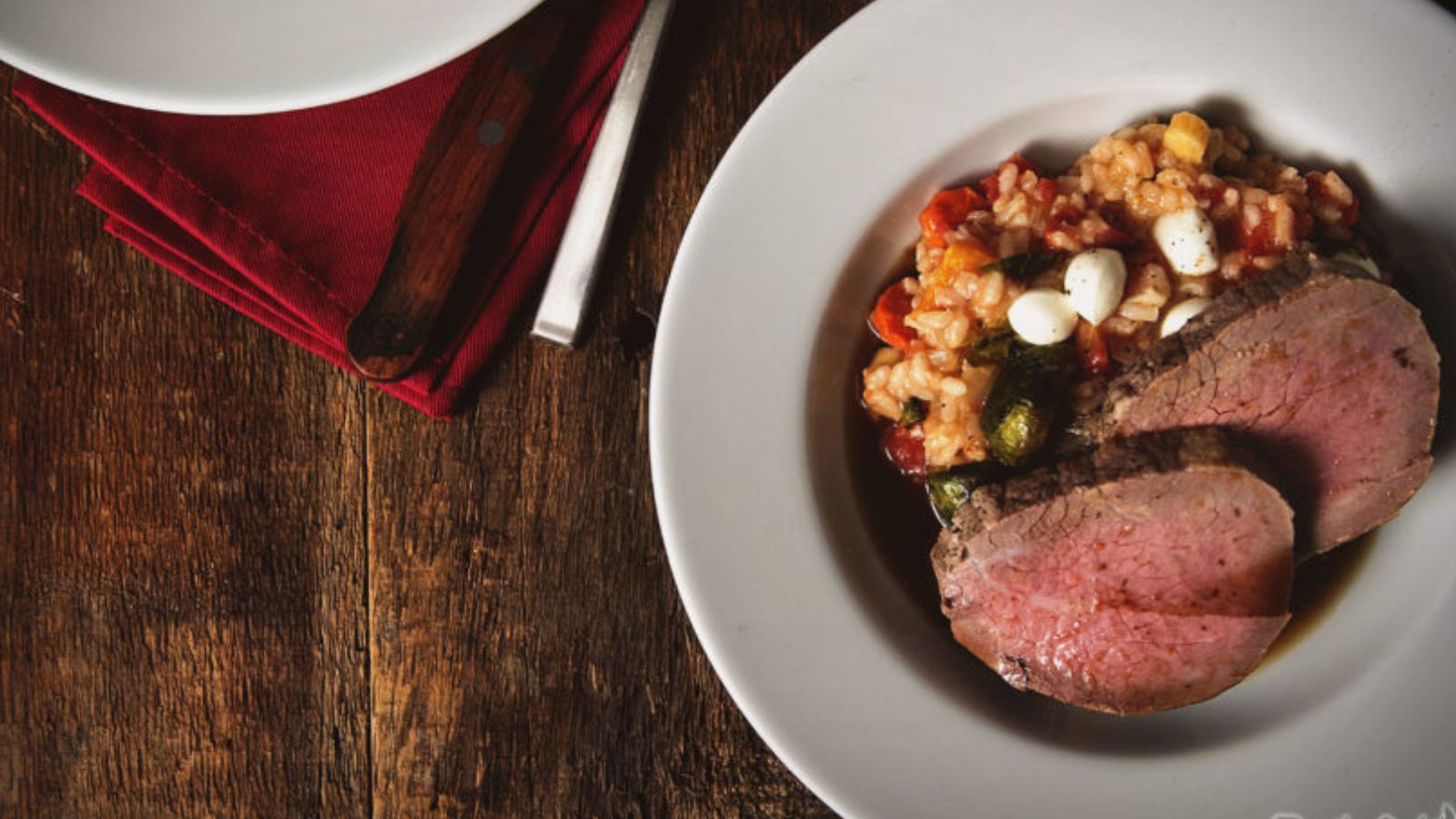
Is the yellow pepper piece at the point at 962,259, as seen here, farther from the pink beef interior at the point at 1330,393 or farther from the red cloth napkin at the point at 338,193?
the red cloth napkin at the point at 338,193

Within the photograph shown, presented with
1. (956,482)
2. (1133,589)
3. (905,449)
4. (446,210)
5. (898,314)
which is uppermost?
(446,210)

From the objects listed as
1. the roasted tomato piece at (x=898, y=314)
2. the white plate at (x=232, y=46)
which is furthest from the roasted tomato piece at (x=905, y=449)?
the white plate at (x=232, y=46)

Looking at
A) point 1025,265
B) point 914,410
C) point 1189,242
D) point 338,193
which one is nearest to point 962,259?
point 1025,265

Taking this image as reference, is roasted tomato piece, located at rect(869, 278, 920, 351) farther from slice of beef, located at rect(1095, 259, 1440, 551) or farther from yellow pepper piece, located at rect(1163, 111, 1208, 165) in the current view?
yellow pepper piece, located at rect(1163, 111, 1208, 165)

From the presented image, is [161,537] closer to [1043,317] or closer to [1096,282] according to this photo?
[1043,317]

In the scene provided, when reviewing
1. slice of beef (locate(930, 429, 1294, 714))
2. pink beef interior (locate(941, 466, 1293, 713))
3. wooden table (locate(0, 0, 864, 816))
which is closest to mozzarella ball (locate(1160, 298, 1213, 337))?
slice of beef (locate(930, 429, 1294, 714))

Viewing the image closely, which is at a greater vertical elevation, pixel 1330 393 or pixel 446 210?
pixel 446 210
